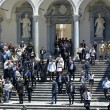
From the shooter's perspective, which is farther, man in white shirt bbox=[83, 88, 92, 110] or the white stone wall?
the white stone wall

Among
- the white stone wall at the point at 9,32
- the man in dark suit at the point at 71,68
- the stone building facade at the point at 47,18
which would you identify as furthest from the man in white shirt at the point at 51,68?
the white stone wall at the point at 9,32

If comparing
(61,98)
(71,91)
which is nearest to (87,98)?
(71,91)

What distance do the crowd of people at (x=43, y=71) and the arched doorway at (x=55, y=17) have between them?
9.76 feet

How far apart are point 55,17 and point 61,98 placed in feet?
40.7

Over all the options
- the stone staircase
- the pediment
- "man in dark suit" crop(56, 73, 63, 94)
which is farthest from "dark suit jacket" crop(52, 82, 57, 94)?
the pediment

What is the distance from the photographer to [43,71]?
41.9m

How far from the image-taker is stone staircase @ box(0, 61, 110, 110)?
37938mm

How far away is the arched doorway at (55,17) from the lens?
50281 mm

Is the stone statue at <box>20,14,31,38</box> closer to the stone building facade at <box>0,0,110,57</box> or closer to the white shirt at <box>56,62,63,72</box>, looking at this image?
the stone building facade at <box>0,0,110,57</box>

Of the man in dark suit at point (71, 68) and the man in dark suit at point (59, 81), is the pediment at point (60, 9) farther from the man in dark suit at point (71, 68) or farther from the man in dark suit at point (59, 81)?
the man in dark suit at point (59, 81)

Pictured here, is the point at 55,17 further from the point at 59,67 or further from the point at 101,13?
the point at 59,67

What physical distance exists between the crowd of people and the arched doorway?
2975 millimetres

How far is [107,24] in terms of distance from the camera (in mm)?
49656

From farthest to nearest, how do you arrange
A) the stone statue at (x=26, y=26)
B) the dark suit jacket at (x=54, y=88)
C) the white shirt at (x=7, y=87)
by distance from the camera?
the stone statue at (x=26, y=26), the white shirt at (x=7, y=87), the dark suit jacket at (x=54, y=88)
